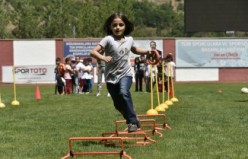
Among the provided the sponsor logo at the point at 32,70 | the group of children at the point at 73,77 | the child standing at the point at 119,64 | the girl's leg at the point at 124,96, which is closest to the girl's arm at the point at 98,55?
the child standing at the point at 119,64

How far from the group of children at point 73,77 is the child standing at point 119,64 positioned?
16982 millimetres

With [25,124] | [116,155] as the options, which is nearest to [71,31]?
[25,124]

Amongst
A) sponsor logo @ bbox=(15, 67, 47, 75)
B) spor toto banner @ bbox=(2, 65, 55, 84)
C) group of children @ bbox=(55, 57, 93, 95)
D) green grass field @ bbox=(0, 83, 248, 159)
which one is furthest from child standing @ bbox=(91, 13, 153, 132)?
sponsor logo @ bbox=(15, 67, 47, 75)

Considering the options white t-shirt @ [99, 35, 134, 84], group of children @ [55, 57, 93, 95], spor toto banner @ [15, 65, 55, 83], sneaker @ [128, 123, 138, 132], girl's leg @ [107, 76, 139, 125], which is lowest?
spor toto banner @ [15, 65, 55, 83]

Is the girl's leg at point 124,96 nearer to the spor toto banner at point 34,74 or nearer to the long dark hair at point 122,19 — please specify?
the long dark hair at point 122,19

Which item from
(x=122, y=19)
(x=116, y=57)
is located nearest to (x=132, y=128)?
(x=116, y=57)

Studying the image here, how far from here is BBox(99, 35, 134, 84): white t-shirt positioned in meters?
8.67

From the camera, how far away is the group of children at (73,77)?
25797mm

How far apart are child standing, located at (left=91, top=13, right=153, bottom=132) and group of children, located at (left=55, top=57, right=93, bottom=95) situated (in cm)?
1698

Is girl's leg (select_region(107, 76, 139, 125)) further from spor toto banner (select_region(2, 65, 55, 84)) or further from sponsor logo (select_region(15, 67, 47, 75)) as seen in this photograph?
sponsor logo (select_region(15, 67, 47, 75))

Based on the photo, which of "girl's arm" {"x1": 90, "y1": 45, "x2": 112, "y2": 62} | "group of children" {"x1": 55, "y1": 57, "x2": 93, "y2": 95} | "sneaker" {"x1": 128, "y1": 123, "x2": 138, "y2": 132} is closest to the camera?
"girl's arm" {"x1": 90, "y1": 45, "x2": 112, "y2": 62}

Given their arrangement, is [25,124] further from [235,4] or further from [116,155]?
[235,4]

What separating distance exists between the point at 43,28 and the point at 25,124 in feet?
199

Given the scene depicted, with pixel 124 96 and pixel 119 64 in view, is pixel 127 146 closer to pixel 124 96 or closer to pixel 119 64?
pixel 124 96
